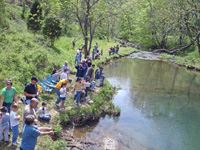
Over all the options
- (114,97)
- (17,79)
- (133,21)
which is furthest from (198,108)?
(133,21)

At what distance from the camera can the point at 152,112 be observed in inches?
1035

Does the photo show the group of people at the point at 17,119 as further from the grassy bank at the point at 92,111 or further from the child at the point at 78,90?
the child at the point at 78,90

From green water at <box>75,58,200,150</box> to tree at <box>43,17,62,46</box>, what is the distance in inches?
259

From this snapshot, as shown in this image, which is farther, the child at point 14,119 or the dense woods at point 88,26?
the dense woods at point 88,26

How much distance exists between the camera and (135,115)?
81.8ft

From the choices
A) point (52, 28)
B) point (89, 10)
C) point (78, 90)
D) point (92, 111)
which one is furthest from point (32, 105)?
point (52, 28)

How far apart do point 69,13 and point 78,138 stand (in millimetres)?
17188

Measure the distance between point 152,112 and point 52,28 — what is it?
16157mm

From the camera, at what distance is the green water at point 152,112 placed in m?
20.4

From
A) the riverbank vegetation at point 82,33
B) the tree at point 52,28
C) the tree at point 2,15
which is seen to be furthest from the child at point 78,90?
the tree at point 52,28

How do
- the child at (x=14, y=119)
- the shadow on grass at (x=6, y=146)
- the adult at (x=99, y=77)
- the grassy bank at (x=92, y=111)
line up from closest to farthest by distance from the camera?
the child at (x=14, y=119), the shadow on grass at (x=6, y=146), the grassy bank at (x=92, y=111), the adult at (x=99, y=77)

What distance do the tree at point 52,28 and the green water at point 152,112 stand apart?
6.58 m

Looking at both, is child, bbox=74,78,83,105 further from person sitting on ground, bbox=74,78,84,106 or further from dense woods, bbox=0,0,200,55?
dense woods, bbox=0,0,200,55

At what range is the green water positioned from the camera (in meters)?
20.4
